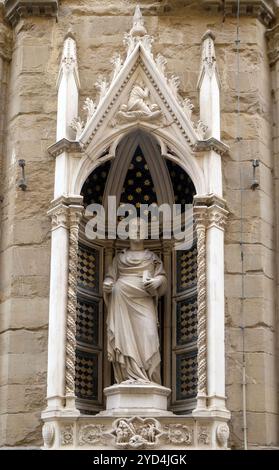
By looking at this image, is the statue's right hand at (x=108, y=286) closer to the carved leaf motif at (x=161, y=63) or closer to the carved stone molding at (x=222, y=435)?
the carved stone molding at (x=222, y=435)

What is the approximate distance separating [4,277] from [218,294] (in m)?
2.45

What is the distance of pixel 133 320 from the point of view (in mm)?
11852

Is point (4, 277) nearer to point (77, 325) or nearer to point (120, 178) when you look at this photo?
point (77, 325)

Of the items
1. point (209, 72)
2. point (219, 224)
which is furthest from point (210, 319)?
point (209, 72)

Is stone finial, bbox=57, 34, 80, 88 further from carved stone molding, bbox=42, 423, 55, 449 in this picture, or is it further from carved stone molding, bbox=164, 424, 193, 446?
carved stone molding, bbox=164, 424, 193, 446

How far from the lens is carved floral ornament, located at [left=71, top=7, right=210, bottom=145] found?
479 inches

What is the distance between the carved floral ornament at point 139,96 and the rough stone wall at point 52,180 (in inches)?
12.0

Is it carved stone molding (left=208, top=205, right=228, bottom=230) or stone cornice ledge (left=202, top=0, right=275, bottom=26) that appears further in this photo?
stone cornice ledge (left=202, top=0, right=275, bottom=26)

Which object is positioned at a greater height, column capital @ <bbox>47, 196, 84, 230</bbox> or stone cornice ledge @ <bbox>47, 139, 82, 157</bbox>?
stone cornice ledge @ <bbox>47, 139, 82, 157</bbox>

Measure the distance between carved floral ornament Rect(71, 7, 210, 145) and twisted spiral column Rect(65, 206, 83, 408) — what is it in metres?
0.96

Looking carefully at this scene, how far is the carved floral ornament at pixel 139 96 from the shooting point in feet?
39.9

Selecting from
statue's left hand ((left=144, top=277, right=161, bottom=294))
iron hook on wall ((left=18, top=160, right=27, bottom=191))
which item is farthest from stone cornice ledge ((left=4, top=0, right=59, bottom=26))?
statue's left hand ((left=144, top=277, right=161, bottom=294))
